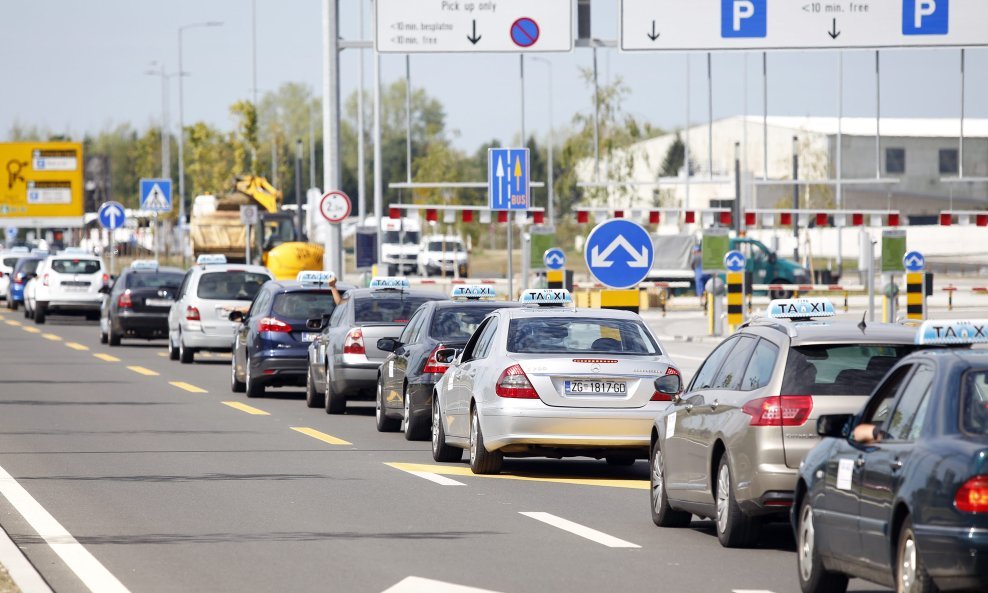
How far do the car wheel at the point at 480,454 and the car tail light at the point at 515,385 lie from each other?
0.39 metres

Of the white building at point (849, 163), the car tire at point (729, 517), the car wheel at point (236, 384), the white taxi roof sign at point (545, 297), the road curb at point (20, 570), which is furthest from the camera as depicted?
the white building at point (849, 163)

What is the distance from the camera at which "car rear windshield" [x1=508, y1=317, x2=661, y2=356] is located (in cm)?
1520

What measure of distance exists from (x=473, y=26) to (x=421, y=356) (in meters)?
15.5

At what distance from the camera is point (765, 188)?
97.7 m

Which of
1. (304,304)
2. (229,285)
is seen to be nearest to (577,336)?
(304,304)

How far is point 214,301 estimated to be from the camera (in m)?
31.7

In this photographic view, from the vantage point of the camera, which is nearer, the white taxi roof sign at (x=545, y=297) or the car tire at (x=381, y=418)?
the white taxi roof sign at (x=545, y=297)

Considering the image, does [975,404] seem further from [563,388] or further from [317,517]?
[563,388]

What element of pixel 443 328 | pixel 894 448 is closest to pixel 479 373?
pixel 443 328

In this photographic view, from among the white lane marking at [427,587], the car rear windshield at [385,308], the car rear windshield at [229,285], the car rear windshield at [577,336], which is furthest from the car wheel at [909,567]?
the car rear windshield at [229,285]

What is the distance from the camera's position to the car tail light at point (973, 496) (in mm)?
7227

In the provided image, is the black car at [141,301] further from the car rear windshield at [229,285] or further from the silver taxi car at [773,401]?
the silver taxi car at [773,401]

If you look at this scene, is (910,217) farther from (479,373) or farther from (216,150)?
(479,373)

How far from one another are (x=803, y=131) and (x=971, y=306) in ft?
164
